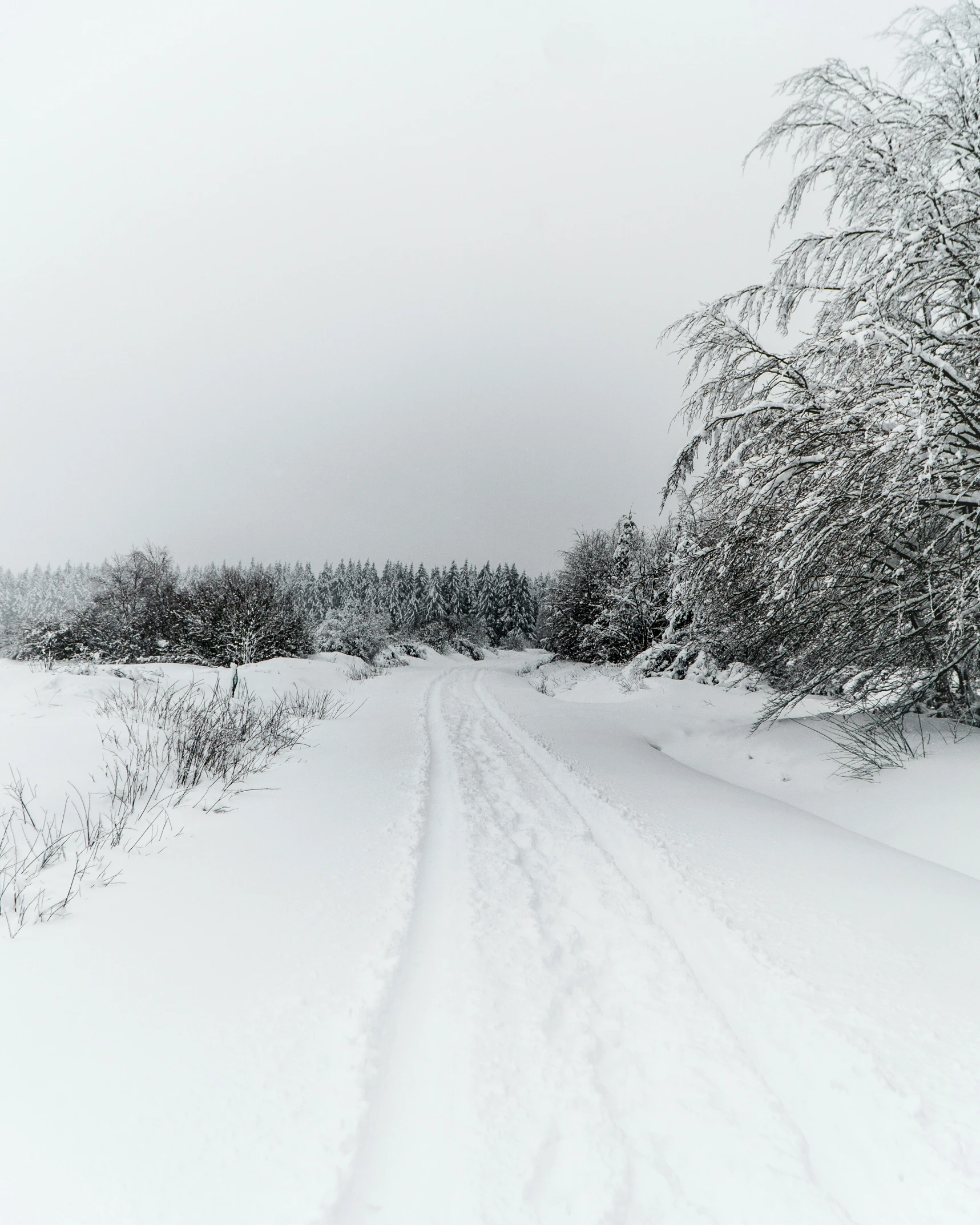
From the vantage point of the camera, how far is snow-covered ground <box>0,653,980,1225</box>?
1556mm

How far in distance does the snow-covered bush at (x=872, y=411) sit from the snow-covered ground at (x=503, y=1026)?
171cm

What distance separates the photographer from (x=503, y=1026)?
7.36ft

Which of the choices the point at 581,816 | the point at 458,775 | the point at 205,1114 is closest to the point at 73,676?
the point at 458,775

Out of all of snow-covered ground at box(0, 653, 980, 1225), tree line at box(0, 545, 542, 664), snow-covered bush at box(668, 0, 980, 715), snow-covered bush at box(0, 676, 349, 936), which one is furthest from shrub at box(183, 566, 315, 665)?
snow-covered bush at box(668, 0, 980, 715)

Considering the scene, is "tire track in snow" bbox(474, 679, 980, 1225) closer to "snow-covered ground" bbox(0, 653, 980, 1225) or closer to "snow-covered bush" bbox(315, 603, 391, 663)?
"snow-covered ground" bbox(0, 653, 980, 1225)

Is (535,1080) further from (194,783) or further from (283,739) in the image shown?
(283,739)

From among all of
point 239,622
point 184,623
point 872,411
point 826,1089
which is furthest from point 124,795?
point 184,623

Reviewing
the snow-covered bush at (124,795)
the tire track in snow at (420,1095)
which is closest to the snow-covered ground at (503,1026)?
the tire track in snow at (420,1095)

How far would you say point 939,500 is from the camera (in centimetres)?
475

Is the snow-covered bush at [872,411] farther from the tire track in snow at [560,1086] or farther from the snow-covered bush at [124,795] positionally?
the snow-covered bush at [124,795]

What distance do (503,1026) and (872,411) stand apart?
5139mm

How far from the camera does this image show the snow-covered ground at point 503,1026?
61.2 inches

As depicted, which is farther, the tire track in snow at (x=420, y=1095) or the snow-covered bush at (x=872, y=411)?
the snow-covered bush at (x=872, y=411)

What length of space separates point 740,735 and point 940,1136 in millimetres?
6608
